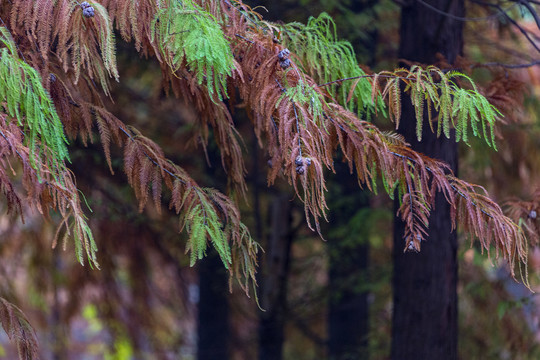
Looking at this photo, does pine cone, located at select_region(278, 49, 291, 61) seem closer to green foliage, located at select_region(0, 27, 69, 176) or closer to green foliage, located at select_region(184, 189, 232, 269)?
green foliage, located at select_region(184, 189, 232, 269)

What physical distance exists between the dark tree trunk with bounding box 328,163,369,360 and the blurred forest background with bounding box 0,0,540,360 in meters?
0.02

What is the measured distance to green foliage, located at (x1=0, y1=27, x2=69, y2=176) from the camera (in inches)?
107

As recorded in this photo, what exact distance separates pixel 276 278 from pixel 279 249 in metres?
0.32

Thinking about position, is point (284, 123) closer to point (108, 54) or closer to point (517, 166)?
point (108, 54)

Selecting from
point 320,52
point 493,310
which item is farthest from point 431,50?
point 493,310

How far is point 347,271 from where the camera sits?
779 cm

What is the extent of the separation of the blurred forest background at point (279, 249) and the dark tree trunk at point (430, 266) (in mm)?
Answer: 1165

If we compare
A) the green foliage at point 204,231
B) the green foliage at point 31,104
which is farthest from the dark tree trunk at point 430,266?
the green foliage at point 31,104

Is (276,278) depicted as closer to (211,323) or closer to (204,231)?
(211,323)

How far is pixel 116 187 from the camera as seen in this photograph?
7.63 m

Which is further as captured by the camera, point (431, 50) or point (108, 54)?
point (431, 50)

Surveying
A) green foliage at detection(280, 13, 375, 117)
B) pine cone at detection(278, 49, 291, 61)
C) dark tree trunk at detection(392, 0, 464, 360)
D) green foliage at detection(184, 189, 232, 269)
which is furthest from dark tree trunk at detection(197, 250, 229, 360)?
pine cone at detection(278, 49, 291, 61)

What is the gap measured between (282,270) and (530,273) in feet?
9.05

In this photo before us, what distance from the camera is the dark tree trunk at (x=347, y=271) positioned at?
23.4ft
